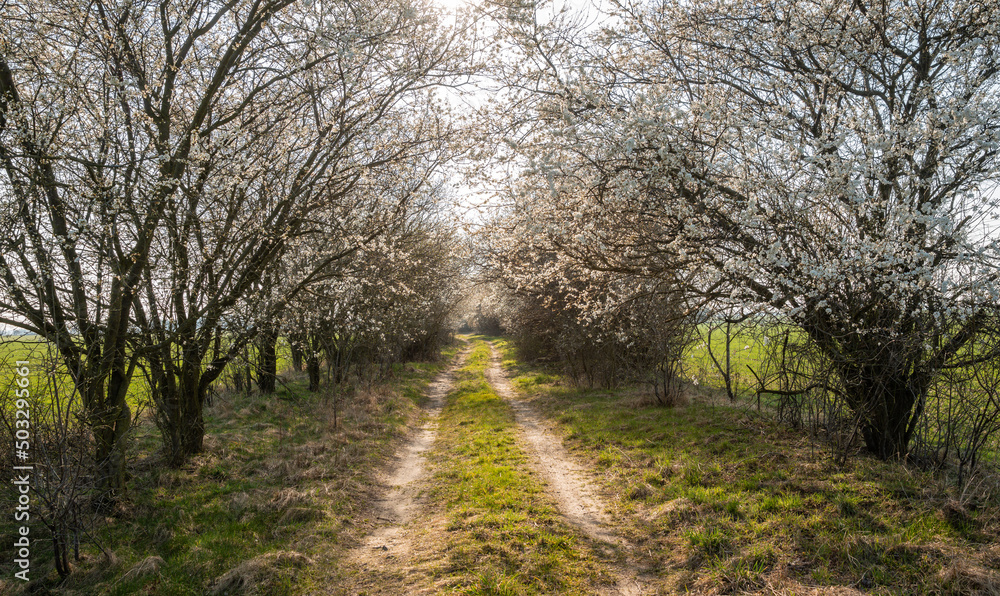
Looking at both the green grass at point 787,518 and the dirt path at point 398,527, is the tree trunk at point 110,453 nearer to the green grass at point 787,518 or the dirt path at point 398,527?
the dirt path at point 398,527

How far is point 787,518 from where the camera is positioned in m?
5.10

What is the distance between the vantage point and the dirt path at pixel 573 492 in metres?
4.75

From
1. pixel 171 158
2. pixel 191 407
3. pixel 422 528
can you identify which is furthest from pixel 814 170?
pixel 191 407

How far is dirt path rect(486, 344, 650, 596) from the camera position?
4.75 metres

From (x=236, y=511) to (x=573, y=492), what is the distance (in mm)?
4426

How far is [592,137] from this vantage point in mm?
6543

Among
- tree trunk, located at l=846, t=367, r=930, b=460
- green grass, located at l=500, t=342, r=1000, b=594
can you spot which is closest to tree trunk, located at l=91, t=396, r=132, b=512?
green grass, located at l=500, t=342, r=1000, b=594

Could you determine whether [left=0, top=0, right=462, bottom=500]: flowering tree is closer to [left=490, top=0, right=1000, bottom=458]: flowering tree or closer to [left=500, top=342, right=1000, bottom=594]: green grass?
[left=490, top=0, right=1000, bottom=458]: flowering tree

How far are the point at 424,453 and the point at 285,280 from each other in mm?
4933

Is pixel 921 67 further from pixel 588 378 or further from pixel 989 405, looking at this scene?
pixel 588 378

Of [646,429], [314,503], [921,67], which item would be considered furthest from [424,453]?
[921,67]

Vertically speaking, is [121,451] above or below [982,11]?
below

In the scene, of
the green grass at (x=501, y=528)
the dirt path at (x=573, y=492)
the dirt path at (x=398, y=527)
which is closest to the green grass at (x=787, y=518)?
the dirt path at (x=573, y=492)

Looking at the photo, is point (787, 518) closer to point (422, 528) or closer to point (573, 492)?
point (573, 492)
